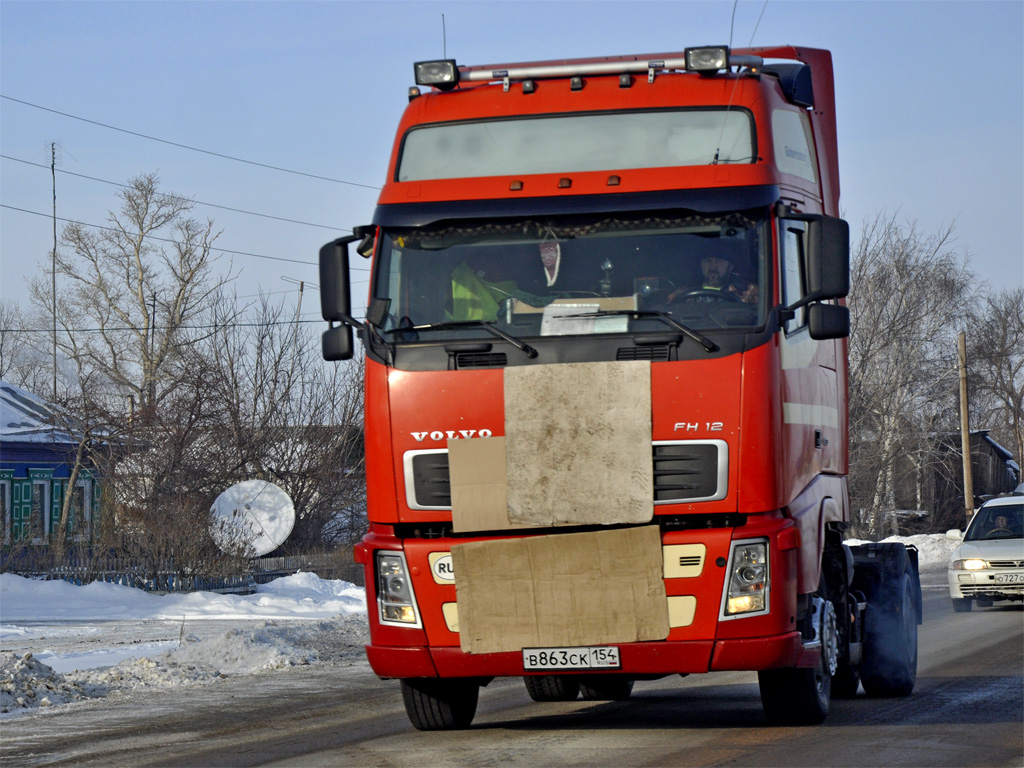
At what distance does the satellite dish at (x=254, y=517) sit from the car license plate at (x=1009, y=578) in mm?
13566

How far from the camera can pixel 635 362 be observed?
275 inches

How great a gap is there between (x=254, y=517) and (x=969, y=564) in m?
13.8

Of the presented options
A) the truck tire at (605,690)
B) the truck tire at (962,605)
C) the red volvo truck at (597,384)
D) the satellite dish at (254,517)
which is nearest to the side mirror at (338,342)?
the red volvo truck at (597,384)

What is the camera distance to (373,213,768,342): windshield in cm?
→ 714

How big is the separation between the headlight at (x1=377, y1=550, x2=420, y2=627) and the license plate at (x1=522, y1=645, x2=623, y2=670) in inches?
27.1

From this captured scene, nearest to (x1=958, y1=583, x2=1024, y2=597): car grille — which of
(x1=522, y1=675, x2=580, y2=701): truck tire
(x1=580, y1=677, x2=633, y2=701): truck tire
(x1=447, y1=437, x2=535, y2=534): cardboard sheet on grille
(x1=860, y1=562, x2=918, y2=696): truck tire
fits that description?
(x1=860, y1=562, x2=918, y2=696): truck tire

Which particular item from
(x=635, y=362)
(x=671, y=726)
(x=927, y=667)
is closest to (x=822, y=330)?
(x=635, y=362)

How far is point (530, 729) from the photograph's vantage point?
8.52 metres

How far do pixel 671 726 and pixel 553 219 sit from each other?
354cm

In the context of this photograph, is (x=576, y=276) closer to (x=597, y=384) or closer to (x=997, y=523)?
(x=597, y=384)

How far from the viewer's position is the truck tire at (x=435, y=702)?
8.33 m

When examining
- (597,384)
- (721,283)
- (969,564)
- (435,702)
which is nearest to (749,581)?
(597,384)

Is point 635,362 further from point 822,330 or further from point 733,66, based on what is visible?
point 733,66

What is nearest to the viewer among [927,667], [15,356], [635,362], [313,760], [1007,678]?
[635,362]
